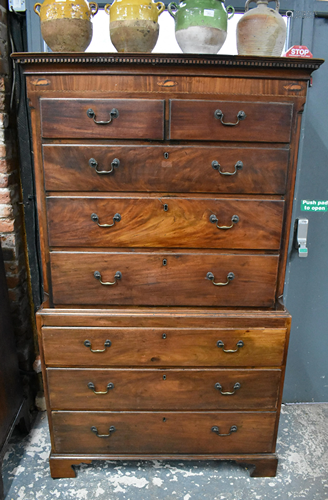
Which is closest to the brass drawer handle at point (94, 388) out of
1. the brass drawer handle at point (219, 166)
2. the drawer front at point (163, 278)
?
the drawer front at point (163, 278)

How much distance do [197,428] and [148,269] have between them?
0.81m

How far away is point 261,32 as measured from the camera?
4.79ft

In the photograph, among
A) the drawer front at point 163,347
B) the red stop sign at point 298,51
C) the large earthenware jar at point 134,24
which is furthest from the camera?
the red stop sign at point 298,51

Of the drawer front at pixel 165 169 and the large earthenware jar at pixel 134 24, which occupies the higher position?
the large earthenware jar at pixel 134 24

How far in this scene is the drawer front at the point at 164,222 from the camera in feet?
5.07

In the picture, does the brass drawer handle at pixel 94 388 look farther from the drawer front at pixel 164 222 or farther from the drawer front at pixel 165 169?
the drawer front at pixel 165 169

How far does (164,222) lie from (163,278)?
0.25m

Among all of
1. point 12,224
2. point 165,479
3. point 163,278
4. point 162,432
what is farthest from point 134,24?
point 165,479

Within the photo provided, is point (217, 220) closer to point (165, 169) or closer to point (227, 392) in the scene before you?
point (165, 169)

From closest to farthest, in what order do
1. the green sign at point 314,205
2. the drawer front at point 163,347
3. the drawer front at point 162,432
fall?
the drawer front at point 163,347
the drawer front at point 162,432
the green sign at point 314,205

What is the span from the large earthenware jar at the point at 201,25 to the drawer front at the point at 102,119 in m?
0.27

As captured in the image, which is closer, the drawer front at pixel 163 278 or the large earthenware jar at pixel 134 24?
the large earthenware jar at pixel 134 24

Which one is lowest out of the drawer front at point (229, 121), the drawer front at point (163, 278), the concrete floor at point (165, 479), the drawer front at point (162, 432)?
the concrete floor at point (165, 479)

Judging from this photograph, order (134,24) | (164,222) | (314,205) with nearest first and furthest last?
(134,24)
(164,222)
(314,205)
